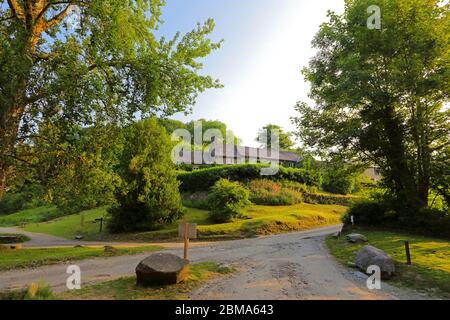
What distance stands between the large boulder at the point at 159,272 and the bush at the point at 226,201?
1783cm

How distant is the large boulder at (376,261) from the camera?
1090cm

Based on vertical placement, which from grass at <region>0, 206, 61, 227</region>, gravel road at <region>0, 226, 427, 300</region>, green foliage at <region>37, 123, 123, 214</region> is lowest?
grass at <region>0, 206, 61, 227</region>

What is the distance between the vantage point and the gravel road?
8727 millimetres

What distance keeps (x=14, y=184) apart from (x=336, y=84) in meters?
19.9

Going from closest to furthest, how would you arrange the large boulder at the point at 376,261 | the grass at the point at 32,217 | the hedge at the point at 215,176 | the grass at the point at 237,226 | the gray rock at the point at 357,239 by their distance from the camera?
the large boulder at the point at 376,261, the gray rock at the point at 357,239, the grass at the point at 237,226, the hedge at the point at 215,176, the grass at the point at 32,217

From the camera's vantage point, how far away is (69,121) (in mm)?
12320

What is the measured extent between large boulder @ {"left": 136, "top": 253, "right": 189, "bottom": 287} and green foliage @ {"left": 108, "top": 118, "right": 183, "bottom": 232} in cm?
1740

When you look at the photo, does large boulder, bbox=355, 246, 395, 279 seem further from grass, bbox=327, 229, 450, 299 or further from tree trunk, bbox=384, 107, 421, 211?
tree trunk, bbox=384, 107, 421, 211

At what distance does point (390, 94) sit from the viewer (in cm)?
1881

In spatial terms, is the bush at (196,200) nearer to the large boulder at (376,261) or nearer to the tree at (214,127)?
the large boulder at (376,261)

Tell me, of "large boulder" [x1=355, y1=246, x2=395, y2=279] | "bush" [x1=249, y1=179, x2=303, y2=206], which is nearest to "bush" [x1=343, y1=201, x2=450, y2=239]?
"large boulder" [x1=355, y1=246, x2=395, y2=279]

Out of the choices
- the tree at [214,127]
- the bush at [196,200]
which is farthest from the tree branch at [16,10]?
the tree at [214,127]

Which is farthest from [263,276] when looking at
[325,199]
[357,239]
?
[325,199]
